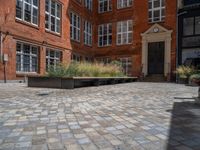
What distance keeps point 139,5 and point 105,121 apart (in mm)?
22584

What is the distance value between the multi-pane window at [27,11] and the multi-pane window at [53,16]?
1.37 metres

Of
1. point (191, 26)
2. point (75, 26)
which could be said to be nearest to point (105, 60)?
point (75, 26)

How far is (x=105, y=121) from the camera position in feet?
13.4

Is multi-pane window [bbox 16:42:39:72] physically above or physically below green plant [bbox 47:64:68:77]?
above

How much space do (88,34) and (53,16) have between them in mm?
7337

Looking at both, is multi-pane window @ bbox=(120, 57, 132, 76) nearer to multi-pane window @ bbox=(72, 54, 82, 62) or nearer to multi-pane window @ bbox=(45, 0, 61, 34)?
multi-pane window @ bbox=(72, 54, 82, 62)

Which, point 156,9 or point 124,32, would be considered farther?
point 124,32

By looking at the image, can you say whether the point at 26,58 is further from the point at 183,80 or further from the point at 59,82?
the point at 183,80

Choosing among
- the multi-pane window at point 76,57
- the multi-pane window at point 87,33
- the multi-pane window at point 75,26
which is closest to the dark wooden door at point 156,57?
the multi-pane window at point 87,33

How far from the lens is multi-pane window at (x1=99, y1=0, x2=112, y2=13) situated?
89.2 feet

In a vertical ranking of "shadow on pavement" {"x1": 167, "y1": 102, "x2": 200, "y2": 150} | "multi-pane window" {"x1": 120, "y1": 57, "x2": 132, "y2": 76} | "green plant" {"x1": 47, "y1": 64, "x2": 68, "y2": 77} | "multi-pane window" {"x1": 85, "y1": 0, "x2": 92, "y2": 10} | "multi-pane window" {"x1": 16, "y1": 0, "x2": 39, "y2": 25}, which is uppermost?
"multi-pane window" {"x1": 85, "y1": 0, "x2": 92, "y2": 10}

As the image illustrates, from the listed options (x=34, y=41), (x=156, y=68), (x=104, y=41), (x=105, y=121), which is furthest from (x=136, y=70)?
(x=105, y=121)

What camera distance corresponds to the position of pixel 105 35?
27.2m

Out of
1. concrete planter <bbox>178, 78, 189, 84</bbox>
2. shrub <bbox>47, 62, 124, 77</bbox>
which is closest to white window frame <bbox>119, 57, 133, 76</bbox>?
concrete planter <bbox>178, 78, 189, 84</bbox>
